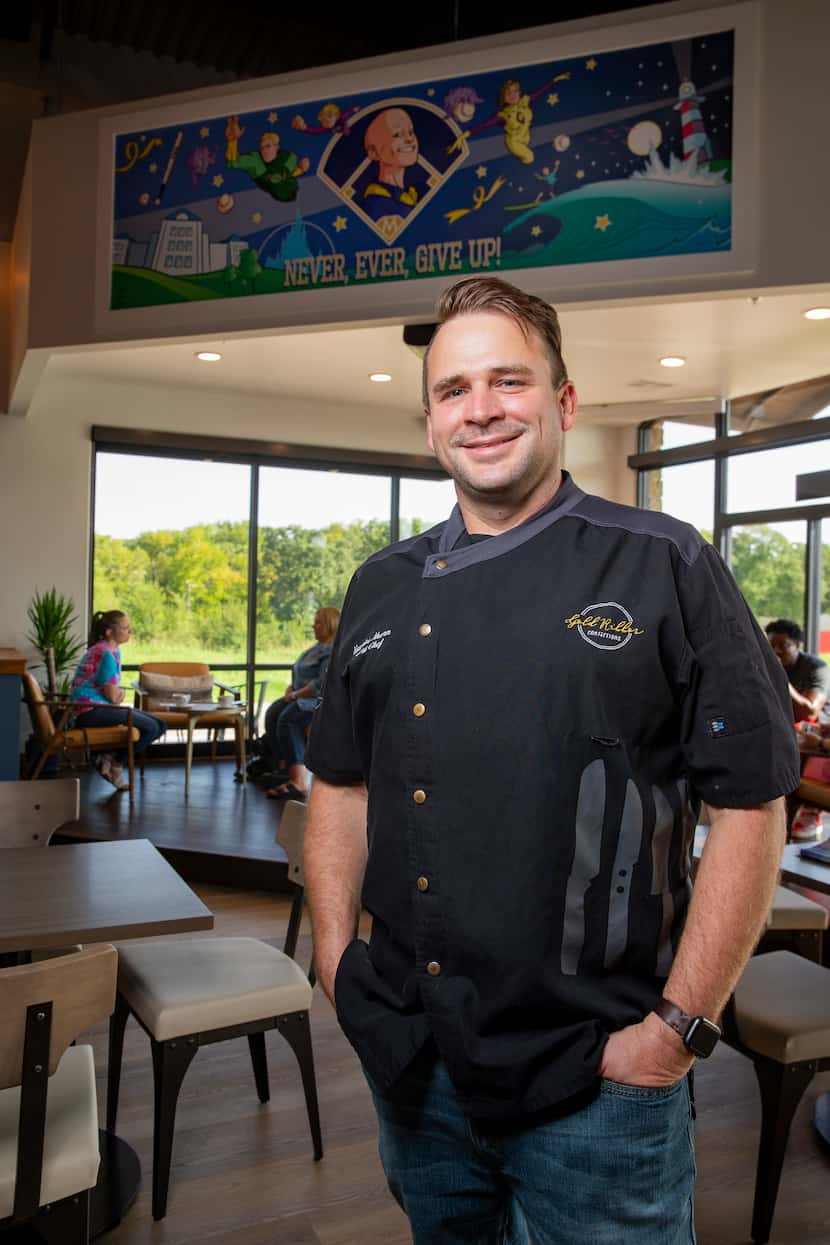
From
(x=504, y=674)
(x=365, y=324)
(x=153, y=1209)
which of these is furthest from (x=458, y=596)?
(x=365, y=324)

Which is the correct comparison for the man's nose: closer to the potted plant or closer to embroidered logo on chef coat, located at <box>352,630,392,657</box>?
embroidered logo on chef coat, located at <box>352,630,392,657</box>

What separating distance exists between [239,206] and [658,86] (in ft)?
6.82

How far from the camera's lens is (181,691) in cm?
799

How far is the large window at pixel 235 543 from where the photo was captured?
337 inches

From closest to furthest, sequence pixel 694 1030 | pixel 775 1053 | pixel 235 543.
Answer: pixel 694 1030, pixel 775 1053, pixel 235 543

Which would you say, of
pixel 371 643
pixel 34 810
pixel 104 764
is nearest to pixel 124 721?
pixel 104 764

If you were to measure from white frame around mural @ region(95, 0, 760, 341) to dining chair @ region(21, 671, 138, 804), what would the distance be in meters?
2.59

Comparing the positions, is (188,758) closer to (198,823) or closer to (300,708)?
(300,708)

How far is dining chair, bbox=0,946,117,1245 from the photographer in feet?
5.56

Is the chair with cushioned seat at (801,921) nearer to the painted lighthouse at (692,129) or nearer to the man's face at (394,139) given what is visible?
the painted lighthouse at (692,129)

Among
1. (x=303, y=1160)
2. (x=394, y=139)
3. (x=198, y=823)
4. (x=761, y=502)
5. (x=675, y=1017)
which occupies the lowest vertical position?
(x=303, y=1160)

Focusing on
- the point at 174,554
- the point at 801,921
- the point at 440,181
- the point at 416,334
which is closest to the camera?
the point at 801,921

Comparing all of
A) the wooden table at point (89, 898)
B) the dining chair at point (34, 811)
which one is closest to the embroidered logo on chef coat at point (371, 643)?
the wooden table at point (89, 898)

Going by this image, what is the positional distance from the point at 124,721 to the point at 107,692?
234mm
